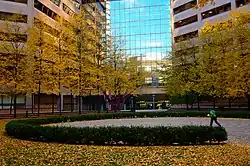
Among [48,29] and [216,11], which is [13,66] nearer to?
[48,29]

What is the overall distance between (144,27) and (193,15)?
27.5m

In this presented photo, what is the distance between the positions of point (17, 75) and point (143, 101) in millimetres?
52277

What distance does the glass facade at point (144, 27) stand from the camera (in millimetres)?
80812

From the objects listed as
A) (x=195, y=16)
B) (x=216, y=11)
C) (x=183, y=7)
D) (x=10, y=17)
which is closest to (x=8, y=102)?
(x=10, y=17)

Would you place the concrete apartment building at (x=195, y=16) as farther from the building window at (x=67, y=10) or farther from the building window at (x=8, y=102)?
the building window at (x=8, y=102)

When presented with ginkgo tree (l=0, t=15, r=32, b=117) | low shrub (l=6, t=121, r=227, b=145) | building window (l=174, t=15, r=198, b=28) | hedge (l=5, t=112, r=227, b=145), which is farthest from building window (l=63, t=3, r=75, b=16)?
low shrub (l=6, t=121, r=227, b=145)

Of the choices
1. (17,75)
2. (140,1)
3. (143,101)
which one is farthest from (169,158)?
(140,1)

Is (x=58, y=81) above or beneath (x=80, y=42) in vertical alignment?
beneath

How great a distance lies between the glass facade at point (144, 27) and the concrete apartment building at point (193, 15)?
61.5 ft

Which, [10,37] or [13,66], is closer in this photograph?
[13,66]

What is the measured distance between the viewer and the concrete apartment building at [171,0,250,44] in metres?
47.9

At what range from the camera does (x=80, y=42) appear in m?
39.4

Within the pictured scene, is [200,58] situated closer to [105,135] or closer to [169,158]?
[105,135]

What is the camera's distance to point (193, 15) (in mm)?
55875
